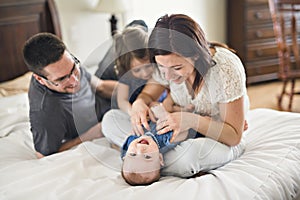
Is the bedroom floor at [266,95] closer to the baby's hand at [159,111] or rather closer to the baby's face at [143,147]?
the baby's hand at [159,111]

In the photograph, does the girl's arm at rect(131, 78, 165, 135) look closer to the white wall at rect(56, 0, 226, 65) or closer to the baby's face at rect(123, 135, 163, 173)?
the baby's face at rect(123, 135, 163, 173)

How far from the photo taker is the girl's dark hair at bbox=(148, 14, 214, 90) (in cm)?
118

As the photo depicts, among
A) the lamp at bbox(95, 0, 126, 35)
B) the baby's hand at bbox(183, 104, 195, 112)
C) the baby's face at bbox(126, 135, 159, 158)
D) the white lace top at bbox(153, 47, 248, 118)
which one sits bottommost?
the baby's face at bbox(126, 135, 159, 158)

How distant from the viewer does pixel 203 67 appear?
1270 mm

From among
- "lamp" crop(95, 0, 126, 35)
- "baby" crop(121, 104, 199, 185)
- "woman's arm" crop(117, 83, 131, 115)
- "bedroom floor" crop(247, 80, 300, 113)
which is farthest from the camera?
"bedroom floor" crop(247, 80, 300, 113)

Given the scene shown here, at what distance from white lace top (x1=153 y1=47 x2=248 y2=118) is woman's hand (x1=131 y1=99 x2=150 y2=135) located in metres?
0.22

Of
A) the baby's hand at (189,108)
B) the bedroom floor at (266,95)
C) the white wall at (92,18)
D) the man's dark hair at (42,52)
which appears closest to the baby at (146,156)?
the baby's hand at (189,108)

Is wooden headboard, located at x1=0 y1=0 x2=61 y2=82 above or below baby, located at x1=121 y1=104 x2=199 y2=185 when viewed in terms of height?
above

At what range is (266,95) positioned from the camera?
10.9ft

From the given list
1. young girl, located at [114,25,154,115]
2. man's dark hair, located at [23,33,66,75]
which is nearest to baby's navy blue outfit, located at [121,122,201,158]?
young girl, located at [114,25,154,115]

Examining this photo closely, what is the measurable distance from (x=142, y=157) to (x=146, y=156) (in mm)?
15

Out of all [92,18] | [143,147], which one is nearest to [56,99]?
[143,147]

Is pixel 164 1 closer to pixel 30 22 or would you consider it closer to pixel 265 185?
pixel 30 22

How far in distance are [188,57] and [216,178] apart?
40cm
